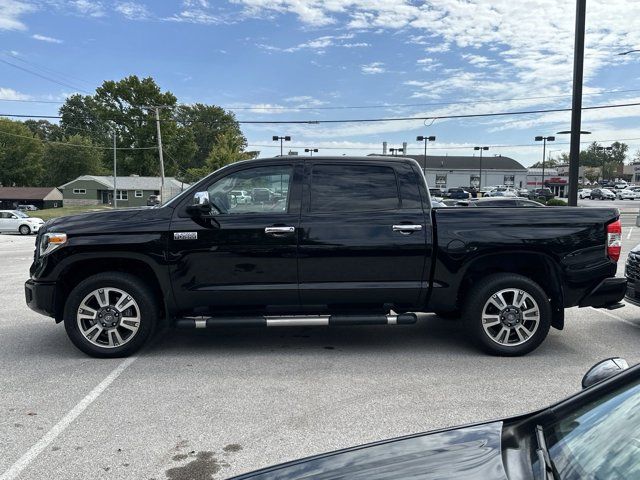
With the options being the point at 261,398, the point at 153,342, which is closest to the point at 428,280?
the point at 261,398

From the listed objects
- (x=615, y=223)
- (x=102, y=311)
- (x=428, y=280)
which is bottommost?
(x=102, y=311)

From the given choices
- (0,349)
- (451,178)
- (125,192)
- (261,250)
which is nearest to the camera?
(261,250)

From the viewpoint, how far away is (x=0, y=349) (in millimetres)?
5793

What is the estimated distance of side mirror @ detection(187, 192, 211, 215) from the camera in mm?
5180

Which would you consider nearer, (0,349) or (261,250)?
(261,250)

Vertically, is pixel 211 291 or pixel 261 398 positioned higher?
pixel 211 291

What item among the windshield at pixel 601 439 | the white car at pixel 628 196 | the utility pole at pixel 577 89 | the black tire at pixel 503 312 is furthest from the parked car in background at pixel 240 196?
the white car at pixel 628 196

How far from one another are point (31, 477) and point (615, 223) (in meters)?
5.50

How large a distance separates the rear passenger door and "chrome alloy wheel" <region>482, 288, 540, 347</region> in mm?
751

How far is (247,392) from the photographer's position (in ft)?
15.0

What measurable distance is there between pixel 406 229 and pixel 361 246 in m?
0.48

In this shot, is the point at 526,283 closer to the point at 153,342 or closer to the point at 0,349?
the point at 153,342

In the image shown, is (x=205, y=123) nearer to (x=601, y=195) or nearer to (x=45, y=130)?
(x=45, y=130)

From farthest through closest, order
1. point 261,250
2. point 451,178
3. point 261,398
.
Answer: point 451,178 → point 261,250 → point 261,398
